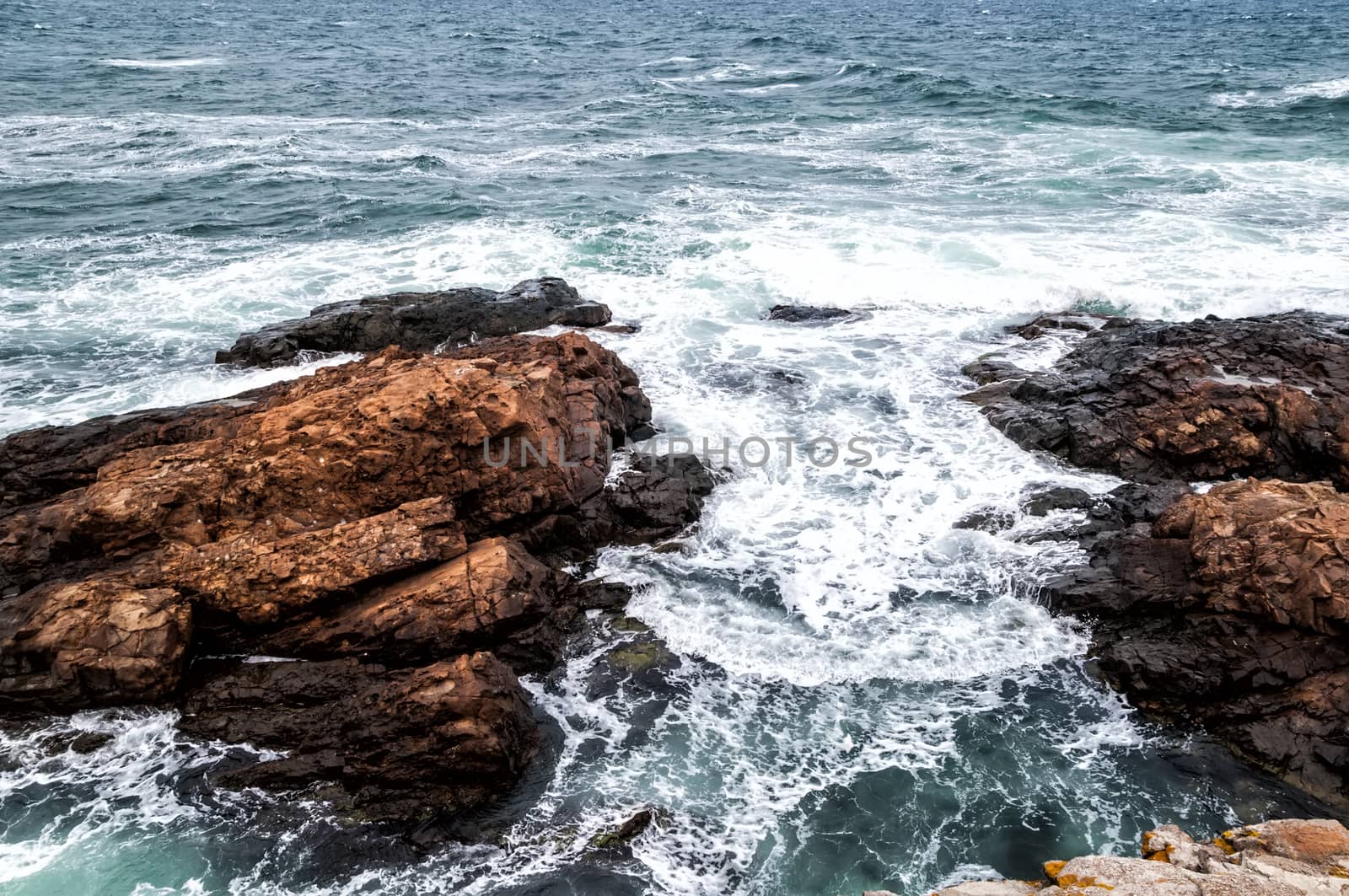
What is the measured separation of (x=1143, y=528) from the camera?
11.1 m

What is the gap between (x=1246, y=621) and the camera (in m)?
9.30

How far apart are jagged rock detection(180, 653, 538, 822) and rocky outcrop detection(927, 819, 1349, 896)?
166 inches

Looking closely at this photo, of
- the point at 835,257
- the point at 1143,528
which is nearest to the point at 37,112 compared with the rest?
the point at 835,257

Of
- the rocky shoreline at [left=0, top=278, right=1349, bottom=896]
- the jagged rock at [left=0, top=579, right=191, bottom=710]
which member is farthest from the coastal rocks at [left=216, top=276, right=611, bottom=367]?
the jagged rock at [left=0, top=579, right=191, bottom=710]

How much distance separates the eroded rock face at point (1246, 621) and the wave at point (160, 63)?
51.0 meters

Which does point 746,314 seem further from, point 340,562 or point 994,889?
point 994,889

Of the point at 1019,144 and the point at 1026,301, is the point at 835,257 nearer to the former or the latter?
the point at 1026,301

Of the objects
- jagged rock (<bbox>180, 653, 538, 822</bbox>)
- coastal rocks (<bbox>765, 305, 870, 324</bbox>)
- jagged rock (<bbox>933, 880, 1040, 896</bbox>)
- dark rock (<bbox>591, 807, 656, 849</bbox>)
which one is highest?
coastal rocks (<bbox>765, 305, 870, 324</bbox>)

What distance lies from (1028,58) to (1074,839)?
49.2 meters

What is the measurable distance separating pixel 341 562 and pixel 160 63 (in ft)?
160

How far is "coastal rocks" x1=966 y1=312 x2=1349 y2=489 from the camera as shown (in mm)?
12289

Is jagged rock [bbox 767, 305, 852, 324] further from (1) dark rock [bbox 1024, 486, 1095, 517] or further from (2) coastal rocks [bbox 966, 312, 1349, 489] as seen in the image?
(1) dark rock [bbox 1024, 486, 1095, 517]

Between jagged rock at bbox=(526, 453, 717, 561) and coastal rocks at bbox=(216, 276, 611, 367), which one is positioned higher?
coastal rocks at bbox=(216, 276, 611, 367)

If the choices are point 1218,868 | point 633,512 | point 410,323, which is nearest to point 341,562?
point 633,512
